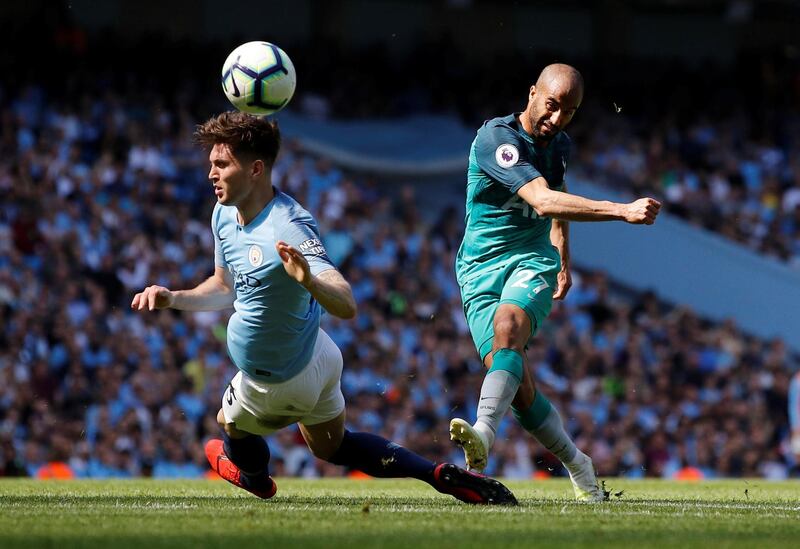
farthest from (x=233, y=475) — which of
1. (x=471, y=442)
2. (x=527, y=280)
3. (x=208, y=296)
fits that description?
(x=527, y=280)

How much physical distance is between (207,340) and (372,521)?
36.4ft

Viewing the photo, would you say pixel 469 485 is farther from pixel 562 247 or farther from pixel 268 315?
pixel 562 247

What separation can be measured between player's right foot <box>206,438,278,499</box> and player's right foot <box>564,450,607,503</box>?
169cm

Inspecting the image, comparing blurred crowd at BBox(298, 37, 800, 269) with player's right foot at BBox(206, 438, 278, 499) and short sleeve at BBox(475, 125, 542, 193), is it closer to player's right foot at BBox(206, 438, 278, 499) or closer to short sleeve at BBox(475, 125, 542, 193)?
short sleeve at BBox(475, 125, 542, 193)

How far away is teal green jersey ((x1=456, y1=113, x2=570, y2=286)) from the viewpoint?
23.5 ft

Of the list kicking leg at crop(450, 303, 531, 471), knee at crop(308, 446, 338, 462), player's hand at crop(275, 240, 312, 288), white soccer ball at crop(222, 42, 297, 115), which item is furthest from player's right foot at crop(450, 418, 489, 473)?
white soccer ball at crop(222, 42, 297, 115)

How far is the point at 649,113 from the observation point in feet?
82.1

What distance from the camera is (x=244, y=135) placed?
251 inches

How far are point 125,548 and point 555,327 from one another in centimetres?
1550

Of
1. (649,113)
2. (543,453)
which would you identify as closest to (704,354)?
(543,453)

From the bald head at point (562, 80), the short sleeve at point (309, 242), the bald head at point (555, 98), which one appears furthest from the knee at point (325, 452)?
the bald head at point (562, 80)

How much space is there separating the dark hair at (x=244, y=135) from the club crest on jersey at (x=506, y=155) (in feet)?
4.13

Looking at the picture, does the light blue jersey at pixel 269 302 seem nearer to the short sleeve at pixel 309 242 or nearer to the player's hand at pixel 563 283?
the short sleeve at pixel 309 242

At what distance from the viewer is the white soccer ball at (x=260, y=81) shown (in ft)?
26.9
